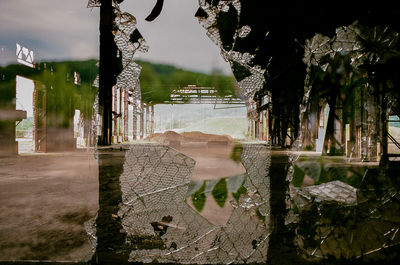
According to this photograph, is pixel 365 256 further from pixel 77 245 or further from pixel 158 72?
pixel 158 72

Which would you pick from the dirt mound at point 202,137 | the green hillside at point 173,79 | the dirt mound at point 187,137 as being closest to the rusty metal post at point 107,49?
the green hillside at point 173,79

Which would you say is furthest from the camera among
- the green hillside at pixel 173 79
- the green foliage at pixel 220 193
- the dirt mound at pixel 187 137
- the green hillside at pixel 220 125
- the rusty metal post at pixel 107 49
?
the green hillside at pixel 220 125

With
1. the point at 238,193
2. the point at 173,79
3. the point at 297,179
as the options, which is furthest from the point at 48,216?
the point at 173,79

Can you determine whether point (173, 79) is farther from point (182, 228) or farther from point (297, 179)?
point (182, 228)

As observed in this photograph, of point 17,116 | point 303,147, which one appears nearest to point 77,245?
point 17,116

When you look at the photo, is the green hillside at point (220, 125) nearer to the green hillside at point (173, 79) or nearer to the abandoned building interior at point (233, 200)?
the green hillside at point (173, 79)

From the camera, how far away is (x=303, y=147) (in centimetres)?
1334

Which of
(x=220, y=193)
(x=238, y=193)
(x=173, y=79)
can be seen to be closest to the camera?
(x=238, y=193)

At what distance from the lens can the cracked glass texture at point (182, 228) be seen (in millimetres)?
1909

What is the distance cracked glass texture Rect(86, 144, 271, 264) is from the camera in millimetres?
1909

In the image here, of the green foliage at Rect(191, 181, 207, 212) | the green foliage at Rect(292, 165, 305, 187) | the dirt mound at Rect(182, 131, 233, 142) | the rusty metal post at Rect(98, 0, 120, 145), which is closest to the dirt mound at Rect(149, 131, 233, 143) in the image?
the dirt mound at Rect(182, 131, 233, 142)

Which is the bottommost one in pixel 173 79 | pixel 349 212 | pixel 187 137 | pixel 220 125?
pixel 349 212

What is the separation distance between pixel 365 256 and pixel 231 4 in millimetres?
1975

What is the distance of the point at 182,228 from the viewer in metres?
2.43
